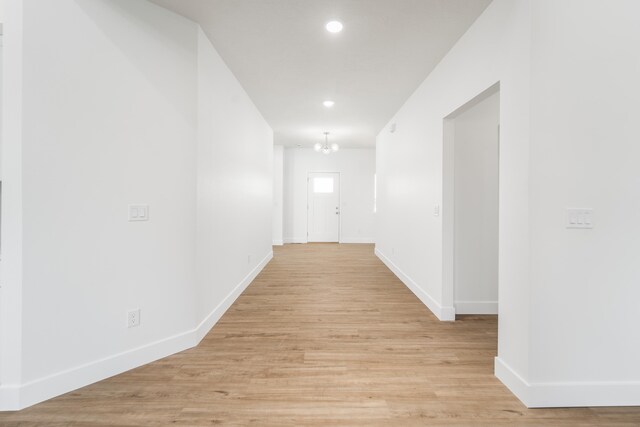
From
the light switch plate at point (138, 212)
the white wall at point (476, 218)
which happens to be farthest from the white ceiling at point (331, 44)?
the light switch plate at point (138, 212)

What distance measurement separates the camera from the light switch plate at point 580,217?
1896 mm

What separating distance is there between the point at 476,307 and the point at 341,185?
6.31 meters

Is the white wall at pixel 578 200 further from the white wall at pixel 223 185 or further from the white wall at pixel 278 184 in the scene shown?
the white wall at pixel 278 184

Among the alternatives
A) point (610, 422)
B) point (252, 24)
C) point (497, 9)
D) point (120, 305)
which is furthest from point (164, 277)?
point (497, 9)

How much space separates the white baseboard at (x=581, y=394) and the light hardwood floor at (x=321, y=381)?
0.04 metres

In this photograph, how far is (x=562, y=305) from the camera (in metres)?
1.90

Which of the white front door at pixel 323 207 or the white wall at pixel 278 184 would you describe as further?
the white front door at pixel 323 207

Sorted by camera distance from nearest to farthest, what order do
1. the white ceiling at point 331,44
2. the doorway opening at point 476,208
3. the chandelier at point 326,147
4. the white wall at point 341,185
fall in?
the white ceiling at point 331,44 → the doorway opening at point 476,208 → the chandelier at point 326,147 → the white wall at point 341,185

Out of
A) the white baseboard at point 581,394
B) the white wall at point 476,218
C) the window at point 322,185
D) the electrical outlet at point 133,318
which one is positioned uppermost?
the window at point 322,185

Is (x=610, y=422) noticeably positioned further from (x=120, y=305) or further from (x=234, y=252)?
(x=234, y=252)

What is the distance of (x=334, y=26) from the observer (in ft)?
8.97

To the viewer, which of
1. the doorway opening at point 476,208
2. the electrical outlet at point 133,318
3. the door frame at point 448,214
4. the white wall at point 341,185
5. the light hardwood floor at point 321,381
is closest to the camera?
the light hardwood floor at point 321,381

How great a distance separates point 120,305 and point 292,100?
3655 millimetres

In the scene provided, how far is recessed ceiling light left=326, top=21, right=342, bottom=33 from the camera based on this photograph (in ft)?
8.83
